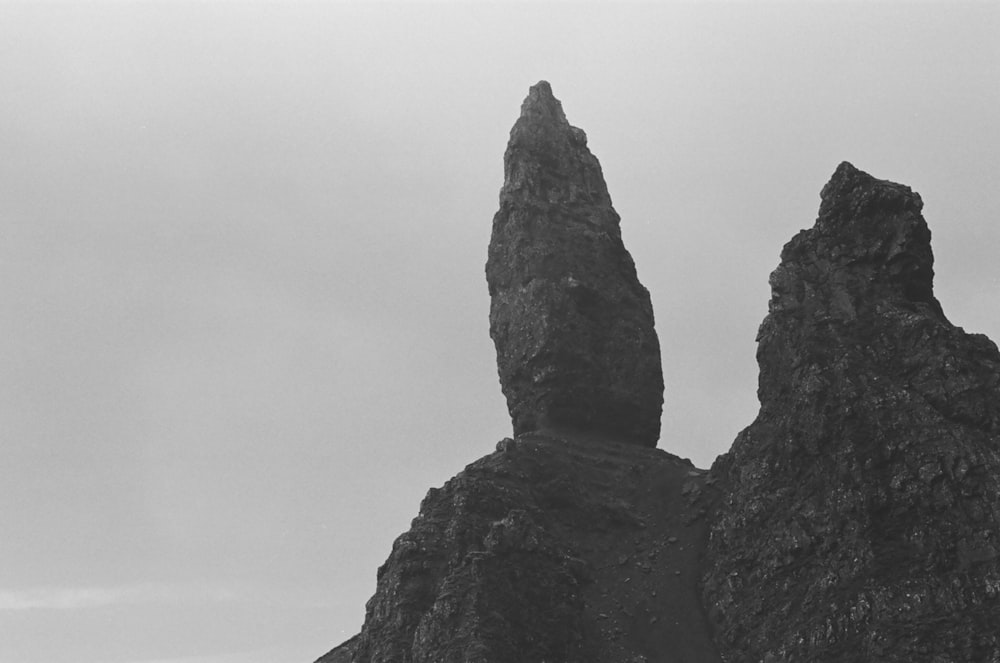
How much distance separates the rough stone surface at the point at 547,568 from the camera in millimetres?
110562

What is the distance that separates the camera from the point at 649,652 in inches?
4405

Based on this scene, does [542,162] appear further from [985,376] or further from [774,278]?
[985,376]

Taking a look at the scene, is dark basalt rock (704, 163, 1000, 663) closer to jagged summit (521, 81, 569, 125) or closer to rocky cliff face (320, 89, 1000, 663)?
rocky cliff face (320, 89, 1000, 663)

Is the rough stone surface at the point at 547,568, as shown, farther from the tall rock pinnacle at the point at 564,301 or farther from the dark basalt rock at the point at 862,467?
the tall rock pinnacle at the point at 564,301

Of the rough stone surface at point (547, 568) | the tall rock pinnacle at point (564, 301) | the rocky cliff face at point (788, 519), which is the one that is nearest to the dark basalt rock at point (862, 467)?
the rocky cliff face at point (788, 519)

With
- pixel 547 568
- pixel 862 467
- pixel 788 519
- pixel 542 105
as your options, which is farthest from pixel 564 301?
pixel 862 467

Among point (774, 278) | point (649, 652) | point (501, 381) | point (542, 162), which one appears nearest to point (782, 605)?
point (649, 652)

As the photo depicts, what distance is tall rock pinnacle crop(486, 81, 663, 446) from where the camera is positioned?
490ft

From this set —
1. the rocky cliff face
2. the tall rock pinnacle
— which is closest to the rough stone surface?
the rocky cliff face

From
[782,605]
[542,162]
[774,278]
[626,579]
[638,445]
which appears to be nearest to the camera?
[782,605]

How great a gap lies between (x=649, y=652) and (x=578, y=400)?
42454 millimetres

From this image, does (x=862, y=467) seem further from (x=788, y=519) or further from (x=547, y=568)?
(x=547, y=568)

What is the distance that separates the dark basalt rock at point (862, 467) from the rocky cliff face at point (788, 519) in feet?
0.61

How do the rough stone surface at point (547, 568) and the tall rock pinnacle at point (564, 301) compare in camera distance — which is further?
the tall rock pinnacle at point (564, 301)
